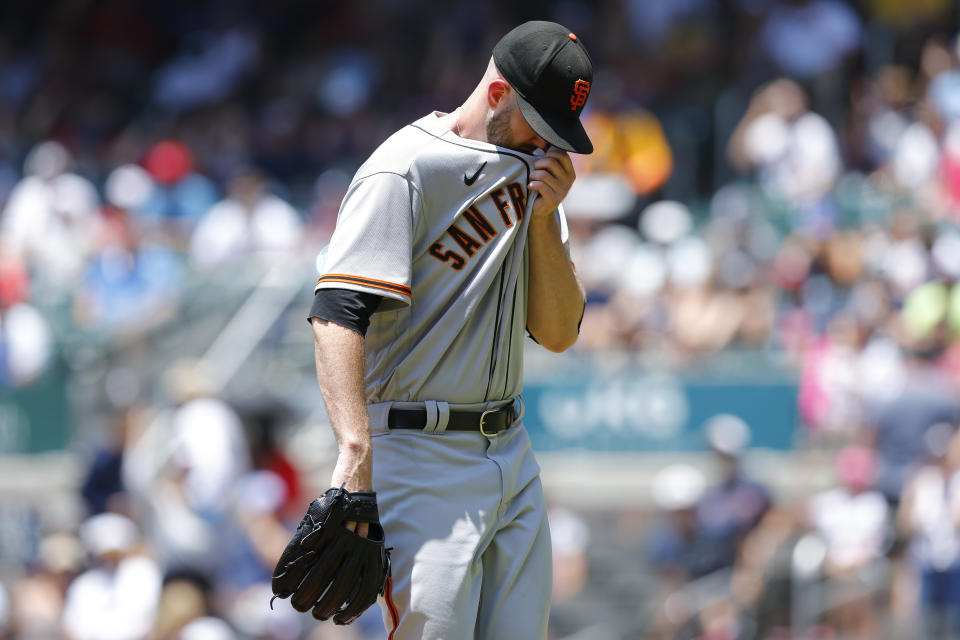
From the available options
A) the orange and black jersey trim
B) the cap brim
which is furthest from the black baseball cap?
the orange and black jersey trim

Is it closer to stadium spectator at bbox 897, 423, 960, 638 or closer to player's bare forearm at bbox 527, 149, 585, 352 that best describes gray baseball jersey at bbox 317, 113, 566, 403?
player's bare forearm at bbox 527, 149, 585, 352

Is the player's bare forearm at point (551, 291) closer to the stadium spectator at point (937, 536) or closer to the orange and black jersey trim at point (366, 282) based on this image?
the orange and black jersey trim at point (366, 282)

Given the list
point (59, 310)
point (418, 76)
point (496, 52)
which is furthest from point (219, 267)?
point (496, 52)

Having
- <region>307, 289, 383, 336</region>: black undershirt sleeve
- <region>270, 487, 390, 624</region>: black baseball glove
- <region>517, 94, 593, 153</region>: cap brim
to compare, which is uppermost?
<region>517, 94, 593, 153</region>: cap brim

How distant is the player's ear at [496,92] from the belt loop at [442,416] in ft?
2.36

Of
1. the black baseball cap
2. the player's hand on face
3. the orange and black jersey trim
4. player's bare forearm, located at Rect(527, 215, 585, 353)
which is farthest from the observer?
player's bare forearm, located at Rect(527, 215, 585, 353)

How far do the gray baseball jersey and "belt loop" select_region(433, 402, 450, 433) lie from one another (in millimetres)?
34

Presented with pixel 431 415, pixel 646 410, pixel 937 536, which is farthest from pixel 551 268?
pixel 646 410

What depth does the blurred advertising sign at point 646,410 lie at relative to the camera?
392 inches

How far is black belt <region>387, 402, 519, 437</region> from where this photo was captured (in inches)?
126

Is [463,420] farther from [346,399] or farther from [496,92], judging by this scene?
[496,92]

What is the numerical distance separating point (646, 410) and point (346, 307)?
728cm

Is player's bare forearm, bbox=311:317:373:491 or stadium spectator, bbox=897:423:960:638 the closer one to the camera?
player's bare forearm, bbox=311:317:373:491

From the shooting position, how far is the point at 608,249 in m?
11.5
